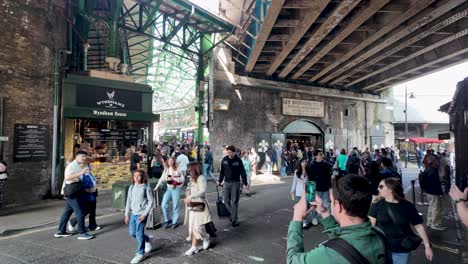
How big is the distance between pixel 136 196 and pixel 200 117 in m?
13.5

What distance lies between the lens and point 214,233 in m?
5.95

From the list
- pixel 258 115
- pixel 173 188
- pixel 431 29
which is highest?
pixel 431 29

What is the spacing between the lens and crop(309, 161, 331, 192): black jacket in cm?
688

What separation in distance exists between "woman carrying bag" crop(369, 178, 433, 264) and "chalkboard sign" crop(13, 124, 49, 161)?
33.5 ft

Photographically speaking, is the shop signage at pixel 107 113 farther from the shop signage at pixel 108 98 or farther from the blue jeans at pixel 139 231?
the blue jeans at pixel 139 231

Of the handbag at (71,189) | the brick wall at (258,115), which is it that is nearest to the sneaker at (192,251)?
the handbag at (71,189)

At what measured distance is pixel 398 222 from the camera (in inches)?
125

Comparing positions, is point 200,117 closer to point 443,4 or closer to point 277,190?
point 277,190

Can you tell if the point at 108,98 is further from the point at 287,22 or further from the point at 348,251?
the point at 348,251

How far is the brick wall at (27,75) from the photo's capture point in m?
9.28

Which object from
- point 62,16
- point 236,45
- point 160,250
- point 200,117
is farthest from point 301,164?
point 236,45

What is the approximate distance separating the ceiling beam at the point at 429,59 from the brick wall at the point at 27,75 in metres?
16.4

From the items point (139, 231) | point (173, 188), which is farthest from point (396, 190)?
point (173, 188)

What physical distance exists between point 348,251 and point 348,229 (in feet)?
0.52
